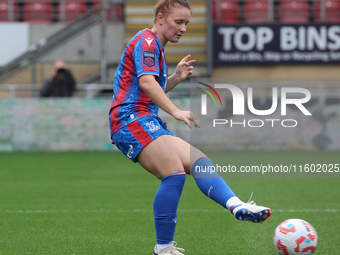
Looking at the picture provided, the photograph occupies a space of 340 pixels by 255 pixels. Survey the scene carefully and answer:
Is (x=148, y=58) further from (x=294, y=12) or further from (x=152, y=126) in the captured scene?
(x=294, y=12)

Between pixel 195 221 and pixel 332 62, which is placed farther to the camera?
pixel 332 62

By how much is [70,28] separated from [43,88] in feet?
8.37

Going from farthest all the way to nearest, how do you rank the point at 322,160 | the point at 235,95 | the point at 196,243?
the point at 235,95 < the point at 322,160 < the point at 196,243

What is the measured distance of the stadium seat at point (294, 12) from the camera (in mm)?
14703

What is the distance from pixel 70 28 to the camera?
14.3 m

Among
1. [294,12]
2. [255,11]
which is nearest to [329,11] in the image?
[294,12]

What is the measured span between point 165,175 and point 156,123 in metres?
0.34

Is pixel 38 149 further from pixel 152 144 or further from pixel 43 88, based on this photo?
pixel 152 144

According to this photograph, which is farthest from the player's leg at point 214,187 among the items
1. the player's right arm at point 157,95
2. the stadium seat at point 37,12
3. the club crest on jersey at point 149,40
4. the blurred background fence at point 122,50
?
the stadium seat at point 37,12

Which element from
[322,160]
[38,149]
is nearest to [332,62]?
[322,160]

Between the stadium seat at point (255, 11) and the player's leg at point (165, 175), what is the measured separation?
39.9ft

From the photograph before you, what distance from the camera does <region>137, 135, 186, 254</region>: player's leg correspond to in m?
3.16

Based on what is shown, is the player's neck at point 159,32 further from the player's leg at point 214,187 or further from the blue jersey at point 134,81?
the player's leg at point 214,187

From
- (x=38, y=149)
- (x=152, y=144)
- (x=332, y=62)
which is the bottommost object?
(x=38, y=149)
